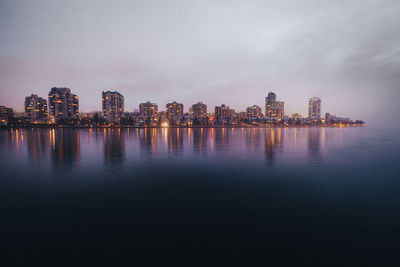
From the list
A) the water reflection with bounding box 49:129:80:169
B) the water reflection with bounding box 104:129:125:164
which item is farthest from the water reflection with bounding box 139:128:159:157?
the water reflection with bounding box 49:129:80:169

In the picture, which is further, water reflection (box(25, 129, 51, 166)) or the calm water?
water reflection (box(25, 129, 51, 166))

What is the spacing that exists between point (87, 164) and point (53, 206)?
1163 cm

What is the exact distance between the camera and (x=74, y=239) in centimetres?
790

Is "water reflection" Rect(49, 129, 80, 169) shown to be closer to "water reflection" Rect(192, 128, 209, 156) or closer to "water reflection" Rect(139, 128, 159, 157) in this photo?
"water reflection" Rect(139, 128, 159, 157)

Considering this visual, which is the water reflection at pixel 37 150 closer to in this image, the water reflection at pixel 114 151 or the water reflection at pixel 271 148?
the water reflection at pixel 114 151

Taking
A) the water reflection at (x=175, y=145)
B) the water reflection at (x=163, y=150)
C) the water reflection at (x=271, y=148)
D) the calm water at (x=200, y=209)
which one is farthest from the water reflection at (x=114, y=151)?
the water reflection at (x=271, y=148)

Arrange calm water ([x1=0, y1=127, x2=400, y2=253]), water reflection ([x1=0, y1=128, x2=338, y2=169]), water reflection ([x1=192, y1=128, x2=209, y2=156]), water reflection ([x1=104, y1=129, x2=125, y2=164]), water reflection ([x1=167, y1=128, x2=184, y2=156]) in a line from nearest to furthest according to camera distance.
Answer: calm water ([x1=0, y1=127, x2=400, y2=253]), water reflection ([x1=104, y1=129, x2=125, y2=164]), water reflection ([x1=0, y1=128, x2=338, y2=169]), water reflection ([x1=192, y1=128, x2=209, y2=156]), water reflection ([x1=167, y1=128, x2=184, y2=156])

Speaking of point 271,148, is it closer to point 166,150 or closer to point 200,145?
point 200,145

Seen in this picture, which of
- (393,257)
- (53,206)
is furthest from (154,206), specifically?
(393,257)

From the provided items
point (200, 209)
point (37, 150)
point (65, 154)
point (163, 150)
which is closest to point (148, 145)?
point (163, 150)

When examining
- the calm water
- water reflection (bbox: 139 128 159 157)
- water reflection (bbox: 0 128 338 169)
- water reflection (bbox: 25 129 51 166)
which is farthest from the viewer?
water reflection (bbox: 139 128 159 157)

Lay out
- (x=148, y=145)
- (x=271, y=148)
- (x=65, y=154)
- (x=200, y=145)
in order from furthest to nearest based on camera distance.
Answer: (x=148, y=145), (x=200, y=145), (x=271, y=148), (x=65, y=154)

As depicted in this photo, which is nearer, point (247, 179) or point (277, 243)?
point (277, 243)

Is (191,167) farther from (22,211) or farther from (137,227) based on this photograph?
(22,211)
